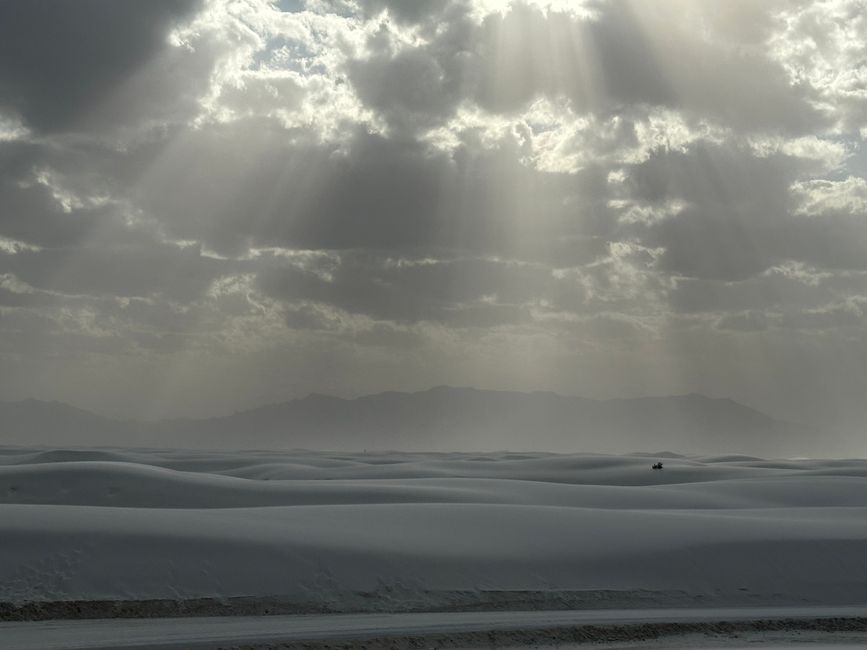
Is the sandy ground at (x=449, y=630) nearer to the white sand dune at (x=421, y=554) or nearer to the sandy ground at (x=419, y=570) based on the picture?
the sandy ground at (x=419, y=570)

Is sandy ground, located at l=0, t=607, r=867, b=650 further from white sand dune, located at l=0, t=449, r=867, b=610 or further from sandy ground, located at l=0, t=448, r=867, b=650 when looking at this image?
white sand dune, located at l=0, t=449, r=867, b=610

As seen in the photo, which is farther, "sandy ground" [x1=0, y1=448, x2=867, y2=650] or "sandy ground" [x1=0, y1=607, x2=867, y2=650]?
"sandy ground" [x1=0, y1=448, x2=867, y2=650]

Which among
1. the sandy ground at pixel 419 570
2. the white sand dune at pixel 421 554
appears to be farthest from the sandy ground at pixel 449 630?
the white sand dune at pixel 421 554

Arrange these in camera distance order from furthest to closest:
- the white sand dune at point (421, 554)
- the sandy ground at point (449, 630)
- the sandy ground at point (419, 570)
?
the white sand dune at point (421, 554), the sandy ground at point (419, 570), the sandy ground at point (449, 630)

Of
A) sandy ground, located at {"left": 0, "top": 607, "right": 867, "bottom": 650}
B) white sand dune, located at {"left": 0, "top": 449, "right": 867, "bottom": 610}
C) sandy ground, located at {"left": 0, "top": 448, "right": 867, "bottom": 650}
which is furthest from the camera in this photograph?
white sand dune, located at {"left": 0, "top": 449, "right": 867, "bottom": 610}

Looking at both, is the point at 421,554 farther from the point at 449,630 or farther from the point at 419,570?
the point at 449,630

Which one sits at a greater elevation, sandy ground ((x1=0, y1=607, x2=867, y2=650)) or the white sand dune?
the white sand dune

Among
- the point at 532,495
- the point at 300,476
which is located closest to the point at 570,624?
the point at 532,495

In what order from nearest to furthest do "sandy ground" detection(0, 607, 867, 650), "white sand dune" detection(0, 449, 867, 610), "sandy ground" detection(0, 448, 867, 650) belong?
"sandy ground" detection(0, 607, 867, 650) → "sandy ground" detection(0, 448, 867, 650) → "white sand dune" detection(0, 449, 867, 610)

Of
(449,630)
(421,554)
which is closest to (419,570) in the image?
(421,554)

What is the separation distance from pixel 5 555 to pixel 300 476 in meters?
35.9

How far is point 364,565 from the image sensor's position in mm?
20188

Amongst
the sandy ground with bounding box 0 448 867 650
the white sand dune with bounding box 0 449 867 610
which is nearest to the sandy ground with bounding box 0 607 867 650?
the sandy ground with bounding box 0 448 867 650

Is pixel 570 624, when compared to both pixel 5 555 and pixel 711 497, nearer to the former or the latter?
pixel 5 555
